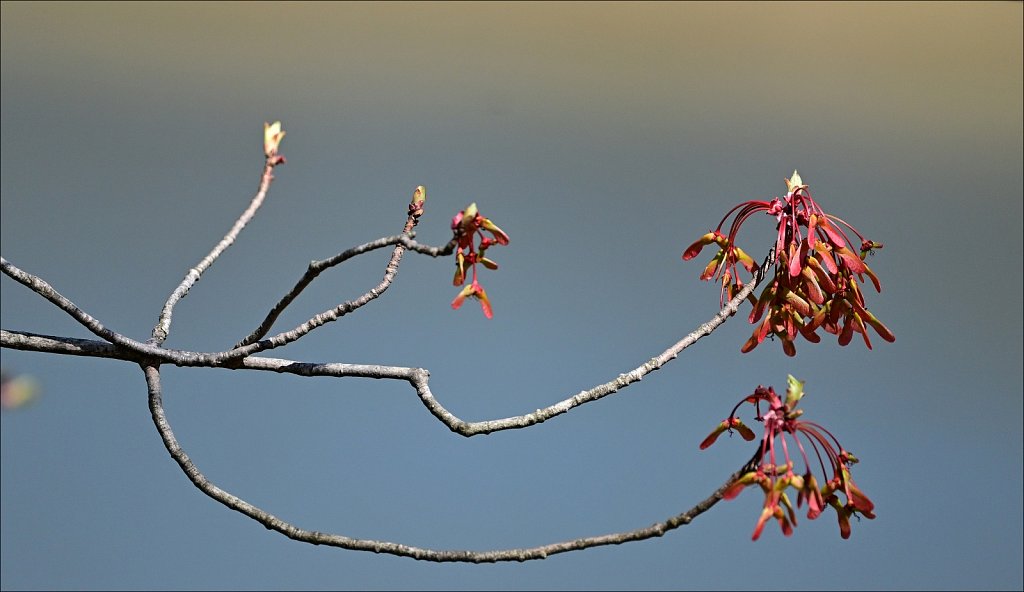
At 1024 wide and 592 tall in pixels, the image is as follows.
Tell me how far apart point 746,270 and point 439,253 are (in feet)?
0.95

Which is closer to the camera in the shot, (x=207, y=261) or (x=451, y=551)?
(x=451, y=551)

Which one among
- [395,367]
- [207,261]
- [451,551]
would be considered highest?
[207,261]

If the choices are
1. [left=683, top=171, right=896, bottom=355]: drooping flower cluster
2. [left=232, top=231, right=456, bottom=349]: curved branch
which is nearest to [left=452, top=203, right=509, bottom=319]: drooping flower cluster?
[left=232, top=231, right=456, bottom=349]: curved branch

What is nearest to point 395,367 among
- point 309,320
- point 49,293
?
point 309,320

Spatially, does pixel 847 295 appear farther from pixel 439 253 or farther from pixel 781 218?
pixel 439 253

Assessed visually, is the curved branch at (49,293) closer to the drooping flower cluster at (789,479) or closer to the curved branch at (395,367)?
the curved branch at (395,367)

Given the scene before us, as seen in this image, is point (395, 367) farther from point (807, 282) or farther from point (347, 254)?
point (807, 282)

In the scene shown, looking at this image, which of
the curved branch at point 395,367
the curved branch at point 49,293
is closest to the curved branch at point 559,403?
the curved branch at point 395,367

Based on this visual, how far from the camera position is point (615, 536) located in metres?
0.53

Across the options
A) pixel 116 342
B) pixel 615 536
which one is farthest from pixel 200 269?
pixel 615 536

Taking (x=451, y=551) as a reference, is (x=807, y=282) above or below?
above

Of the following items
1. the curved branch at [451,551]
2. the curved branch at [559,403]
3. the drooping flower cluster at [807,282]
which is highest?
the drooping flower cluster at [807,282]

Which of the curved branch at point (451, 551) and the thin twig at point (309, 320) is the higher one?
the thin twig at point (309, 320)

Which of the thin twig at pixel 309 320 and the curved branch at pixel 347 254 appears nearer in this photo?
the curved branch at pixel 347 254
